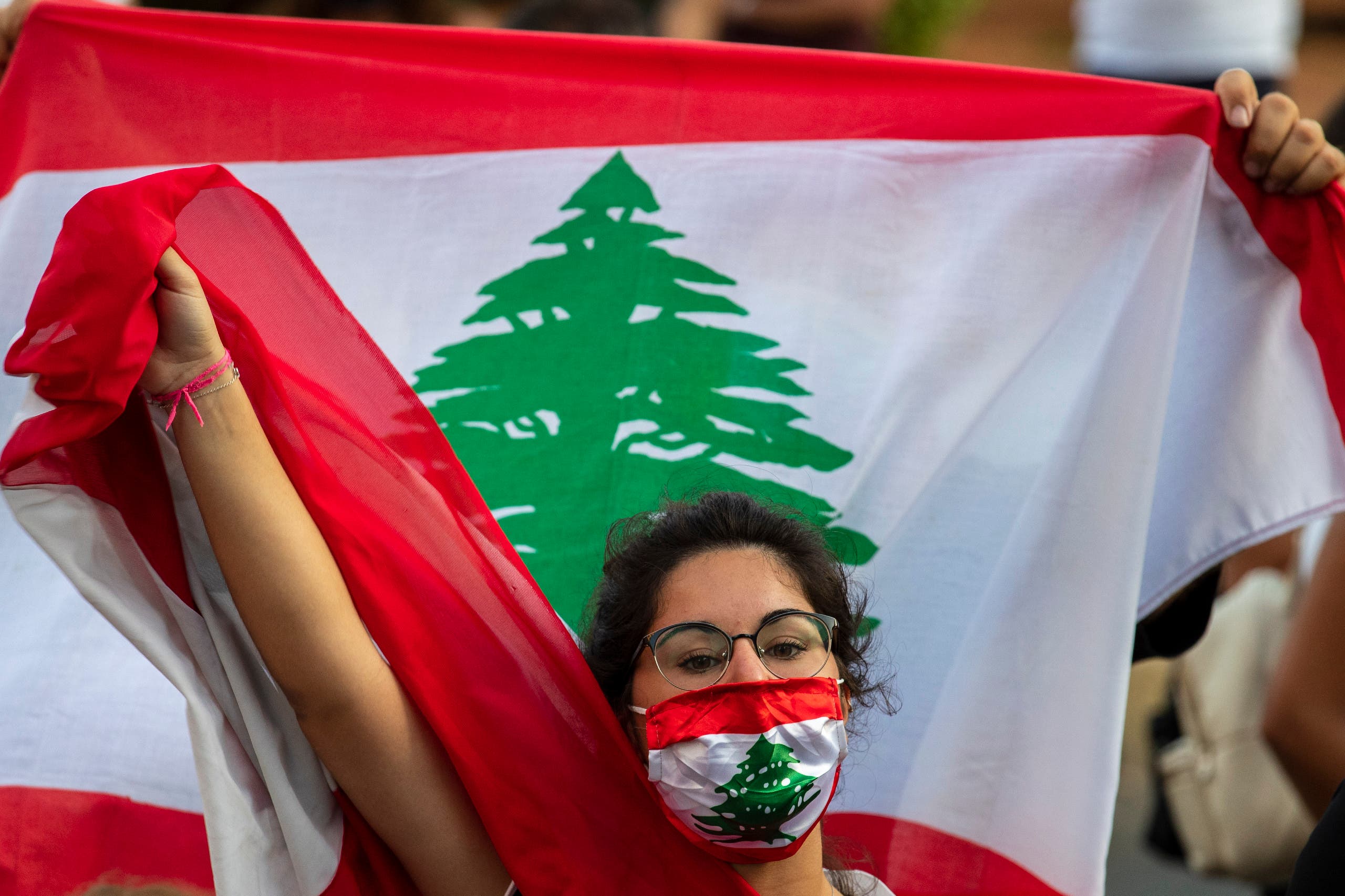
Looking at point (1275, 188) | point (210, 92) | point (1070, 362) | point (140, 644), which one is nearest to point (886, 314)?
point (1070, 362)

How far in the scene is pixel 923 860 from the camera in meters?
2.54

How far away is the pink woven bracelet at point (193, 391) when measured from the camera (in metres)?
1.76

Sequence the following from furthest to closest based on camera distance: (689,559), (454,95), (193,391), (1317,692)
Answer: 1. (1317,692)
2. (454,95)
3. (689,559)
4. (193,391)

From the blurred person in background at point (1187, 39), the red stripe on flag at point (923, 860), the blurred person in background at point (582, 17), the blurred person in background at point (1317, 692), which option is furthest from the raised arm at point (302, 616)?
the blurred person in background at point (1187, 39)

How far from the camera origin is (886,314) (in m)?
2.69

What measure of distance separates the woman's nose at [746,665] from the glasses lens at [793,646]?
0.8 inches

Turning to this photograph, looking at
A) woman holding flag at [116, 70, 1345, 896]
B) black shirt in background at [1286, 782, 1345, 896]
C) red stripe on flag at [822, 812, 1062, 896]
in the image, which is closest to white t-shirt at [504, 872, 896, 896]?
woman holding flag at [116, 70, 1345, 896]

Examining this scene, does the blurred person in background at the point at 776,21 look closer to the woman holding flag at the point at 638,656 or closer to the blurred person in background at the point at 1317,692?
the blurred person in background at the point at 1317,692

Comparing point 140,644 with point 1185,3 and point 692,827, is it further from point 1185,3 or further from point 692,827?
point 1185,3

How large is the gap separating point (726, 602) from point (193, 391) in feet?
2.64

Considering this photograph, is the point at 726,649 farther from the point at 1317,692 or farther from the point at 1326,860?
the point at 1317,692

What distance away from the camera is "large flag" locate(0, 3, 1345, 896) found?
2.51 m

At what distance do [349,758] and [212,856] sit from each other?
213 millimetres

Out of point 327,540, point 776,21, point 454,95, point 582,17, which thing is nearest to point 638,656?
point 327,540
